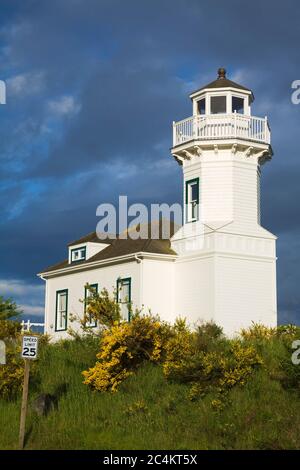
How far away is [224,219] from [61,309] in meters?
9.90

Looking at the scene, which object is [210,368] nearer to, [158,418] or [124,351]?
[158,418]

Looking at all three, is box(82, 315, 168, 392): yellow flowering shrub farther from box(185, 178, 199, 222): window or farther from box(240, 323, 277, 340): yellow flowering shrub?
box(185, 178, 199, 222): window

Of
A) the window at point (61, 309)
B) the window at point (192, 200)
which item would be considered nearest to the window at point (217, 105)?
the window at point (192, 200)

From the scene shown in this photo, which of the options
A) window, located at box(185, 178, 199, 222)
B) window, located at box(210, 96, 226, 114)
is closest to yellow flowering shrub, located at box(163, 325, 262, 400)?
window, located at box(185, 178, 199, 222)

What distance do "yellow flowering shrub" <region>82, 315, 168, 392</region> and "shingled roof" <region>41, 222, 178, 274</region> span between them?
911 centimetres

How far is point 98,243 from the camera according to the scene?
113 feet

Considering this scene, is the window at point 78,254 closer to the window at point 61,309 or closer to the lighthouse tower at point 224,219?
the window at point 61,309

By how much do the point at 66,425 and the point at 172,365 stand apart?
320 cm

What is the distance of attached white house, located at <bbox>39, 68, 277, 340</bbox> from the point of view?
28203mm

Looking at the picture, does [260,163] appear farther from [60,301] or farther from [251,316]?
[60,301]

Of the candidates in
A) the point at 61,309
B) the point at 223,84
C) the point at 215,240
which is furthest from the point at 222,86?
the point at 61,309

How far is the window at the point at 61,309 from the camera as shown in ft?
113
